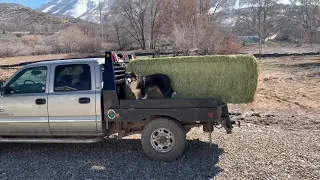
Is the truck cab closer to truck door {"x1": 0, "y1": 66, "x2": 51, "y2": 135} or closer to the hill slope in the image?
truck door {"x1": 0, "y1": 66, "x2": 51, "y2": 135}

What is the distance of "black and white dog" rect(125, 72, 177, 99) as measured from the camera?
19.7 ft

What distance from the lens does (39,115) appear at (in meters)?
5.92

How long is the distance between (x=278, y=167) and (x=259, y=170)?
339 millimetres

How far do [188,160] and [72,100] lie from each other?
88.1 inches

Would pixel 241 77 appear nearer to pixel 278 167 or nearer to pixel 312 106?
pixel 278 167

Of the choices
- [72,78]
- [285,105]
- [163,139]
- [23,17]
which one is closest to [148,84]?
[163,139]

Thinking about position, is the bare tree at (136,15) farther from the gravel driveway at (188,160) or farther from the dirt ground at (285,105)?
Answer: the gravel driveway at (188,160)

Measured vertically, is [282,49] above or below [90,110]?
above

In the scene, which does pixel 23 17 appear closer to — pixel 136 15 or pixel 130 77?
Result: pixel 136 15

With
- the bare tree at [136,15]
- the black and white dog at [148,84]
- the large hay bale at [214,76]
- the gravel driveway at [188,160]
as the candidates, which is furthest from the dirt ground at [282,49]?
the black and white dog at [148,84]

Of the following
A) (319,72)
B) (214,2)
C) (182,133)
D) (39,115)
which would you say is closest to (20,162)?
(39,115)

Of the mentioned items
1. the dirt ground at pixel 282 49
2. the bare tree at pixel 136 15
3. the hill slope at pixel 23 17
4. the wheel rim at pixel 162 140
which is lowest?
the wheel rim at pixel 162 140

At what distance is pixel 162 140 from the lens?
5809 millimetres

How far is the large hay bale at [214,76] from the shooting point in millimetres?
6016
